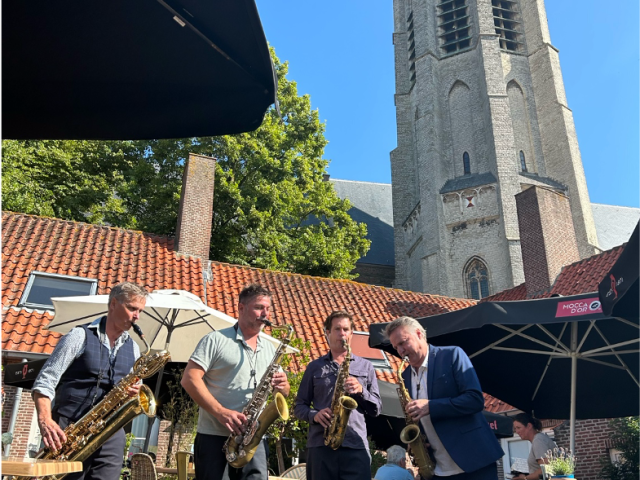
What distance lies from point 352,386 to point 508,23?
39.6 m

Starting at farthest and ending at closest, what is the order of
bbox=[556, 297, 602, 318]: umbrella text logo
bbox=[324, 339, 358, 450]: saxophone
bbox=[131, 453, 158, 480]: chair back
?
bbox=[131, 453, 158, 480]: chair back
bbox=[556, 297, 602, 318]: umbrella text logo
bbox=[324, 339, 358, 450]: saxophone

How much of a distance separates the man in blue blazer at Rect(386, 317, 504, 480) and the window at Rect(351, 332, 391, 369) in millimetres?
9682

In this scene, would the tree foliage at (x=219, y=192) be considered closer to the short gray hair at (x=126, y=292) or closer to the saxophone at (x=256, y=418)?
the short gray hair at (x=126, y=292)

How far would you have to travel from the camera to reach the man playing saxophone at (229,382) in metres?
3.47

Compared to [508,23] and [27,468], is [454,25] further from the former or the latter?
[27,468]

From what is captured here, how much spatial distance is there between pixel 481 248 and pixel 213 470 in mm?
29047

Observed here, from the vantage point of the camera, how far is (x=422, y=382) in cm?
392

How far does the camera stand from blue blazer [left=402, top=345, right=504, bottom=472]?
3.58 meters

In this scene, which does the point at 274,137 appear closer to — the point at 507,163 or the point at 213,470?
the point at 507,163

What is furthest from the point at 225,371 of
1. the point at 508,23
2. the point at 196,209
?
the point at 508,23

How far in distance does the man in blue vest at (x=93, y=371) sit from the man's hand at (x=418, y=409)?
183 cm

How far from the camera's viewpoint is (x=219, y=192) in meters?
20.0

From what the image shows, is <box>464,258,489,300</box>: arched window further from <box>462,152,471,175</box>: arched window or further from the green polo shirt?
the green polo shirt

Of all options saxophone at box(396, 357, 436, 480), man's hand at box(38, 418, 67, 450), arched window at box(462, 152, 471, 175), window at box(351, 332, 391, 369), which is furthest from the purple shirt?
arched window at box(462, 152, 471, 175)
